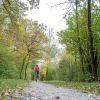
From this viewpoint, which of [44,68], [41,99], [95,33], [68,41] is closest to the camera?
[41,99]

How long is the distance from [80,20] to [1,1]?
80.6ft

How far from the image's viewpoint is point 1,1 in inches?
588

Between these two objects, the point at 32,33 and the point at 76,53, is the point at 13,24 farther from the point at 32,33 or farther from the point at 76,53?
the point at 32,33

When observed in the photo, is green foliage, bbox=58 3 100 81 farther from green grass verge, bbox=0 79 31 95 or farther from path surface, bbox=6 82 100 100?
path surface, bbox=6 82 100 100

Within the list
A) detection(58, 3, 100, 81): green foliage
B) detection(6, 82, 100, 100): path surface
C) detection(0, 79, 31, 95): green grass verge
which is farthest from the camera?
detection(58, 3, 100, 81): green foliage

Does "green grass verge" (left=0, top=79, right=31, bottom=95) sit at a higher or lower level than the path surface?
higher

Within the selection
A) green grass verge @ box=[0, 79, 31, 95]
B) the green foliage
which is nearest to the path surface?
green grass verge @ box=[0, 79, 31, 95]

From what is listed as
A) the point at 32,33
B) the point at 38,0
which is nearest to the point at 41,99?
the point at 38,0

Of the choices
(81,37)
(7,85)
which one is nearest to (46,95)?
(7,85)

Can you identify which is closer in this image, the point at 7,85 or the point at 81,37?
the point at 7,85

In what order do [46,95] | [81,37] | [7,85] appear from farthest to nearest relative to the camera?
[81,37]
[7,85]
[46,95]

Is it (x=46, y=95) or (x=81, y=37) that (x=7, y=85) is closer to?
(x=46, y=95)

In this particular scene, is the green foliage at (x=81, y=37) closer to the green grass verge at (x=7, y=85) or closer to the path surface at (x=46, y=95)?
the green grass verge at (x=7, y=85)

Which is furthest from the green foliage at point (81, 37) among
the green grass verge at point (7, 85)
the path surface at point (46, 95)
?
the path surface at point (46, 95)
